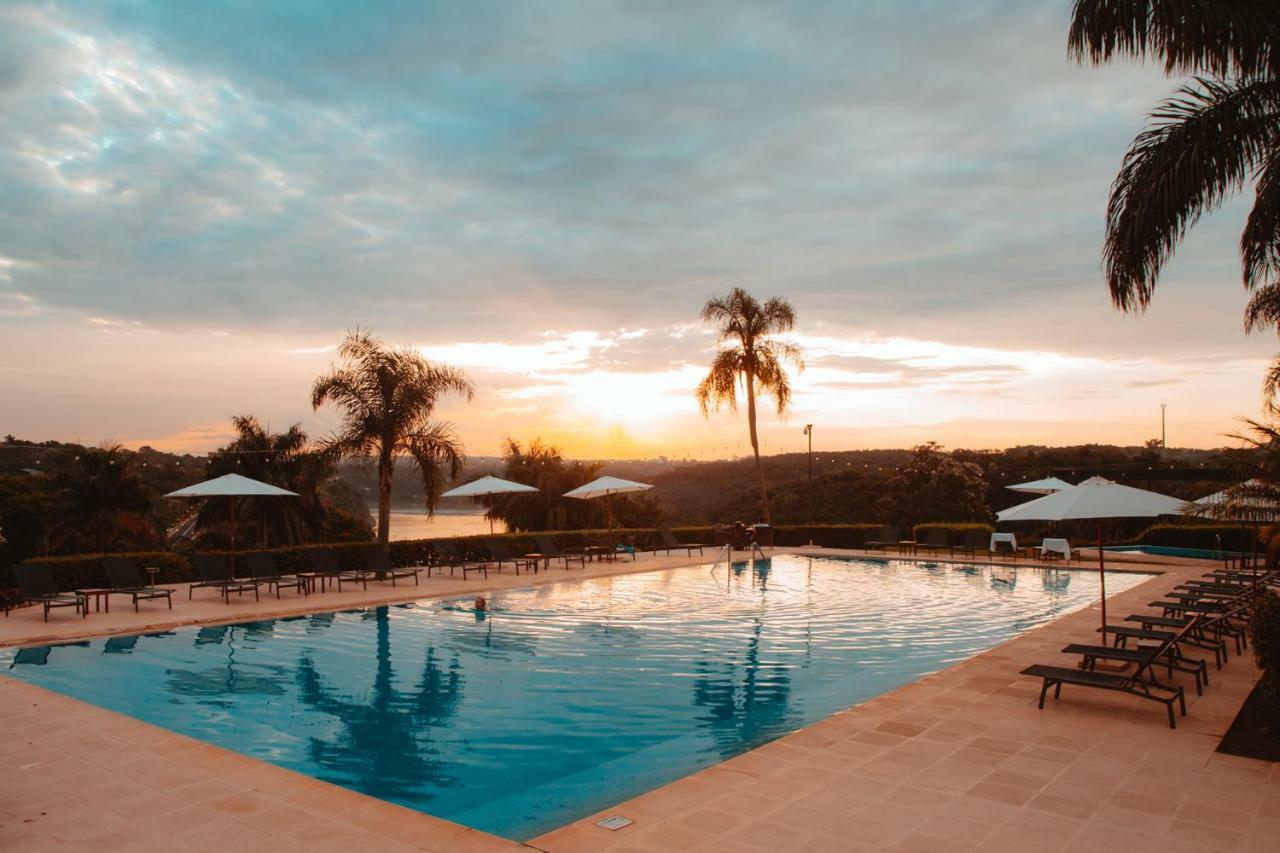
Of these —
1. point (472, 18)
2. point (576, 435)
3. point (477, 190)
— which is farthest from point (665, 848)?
point (576, 435)

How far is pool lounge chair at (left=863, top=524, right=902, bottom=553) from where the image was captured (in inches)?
969

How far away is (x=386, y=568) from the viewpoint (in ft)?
59.0

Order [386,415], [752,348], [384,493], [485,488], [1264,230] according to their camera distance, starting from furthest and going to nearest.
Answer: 1. [752,348]
2. [485,488]
3. [384,493]
4. [386,415]
5. [1264,230]

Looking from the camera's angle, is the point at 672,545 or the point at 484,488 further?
the point at 672,545

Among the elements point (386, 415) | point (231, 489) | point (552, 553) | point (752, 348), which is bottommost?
point (552, 553)

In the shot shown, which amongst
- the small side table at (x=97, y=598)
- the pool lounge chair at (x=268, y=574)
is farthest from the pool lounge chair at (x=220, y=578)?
the small side table at (x=97, y=598)

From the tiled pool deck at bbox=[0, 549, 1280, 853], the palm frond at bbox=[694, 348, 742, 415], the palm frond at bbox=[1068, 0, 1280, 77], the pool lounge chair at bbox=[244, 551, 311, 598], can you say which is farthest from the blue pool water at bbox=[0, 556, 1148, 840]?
the palm frond at bbox=[694, 348, 742, 415]

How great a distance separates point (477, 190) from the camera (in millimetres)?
16234

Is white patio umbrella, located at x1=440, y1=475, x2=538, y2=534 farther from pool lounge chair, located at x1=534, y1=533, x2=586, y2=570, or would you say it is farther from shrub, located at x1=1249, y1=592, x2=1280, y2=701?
shrub, located at x1=1249, y1=592, x2=1280, y2=701

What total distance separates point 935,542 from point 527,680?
58.0 feet

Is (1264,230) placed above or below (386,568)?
above

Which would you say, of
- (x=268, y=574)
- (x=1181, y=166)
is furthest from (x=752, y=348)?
(x=1181, y=166)

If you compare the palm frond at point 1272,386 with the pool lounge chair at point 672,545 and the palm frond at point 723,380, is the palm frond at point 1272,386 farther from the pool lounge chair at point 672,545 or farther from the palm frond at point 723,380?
the palm frond at point 723,380

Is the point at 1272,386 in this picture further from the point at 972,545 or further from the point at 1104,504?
the point at 972,545
